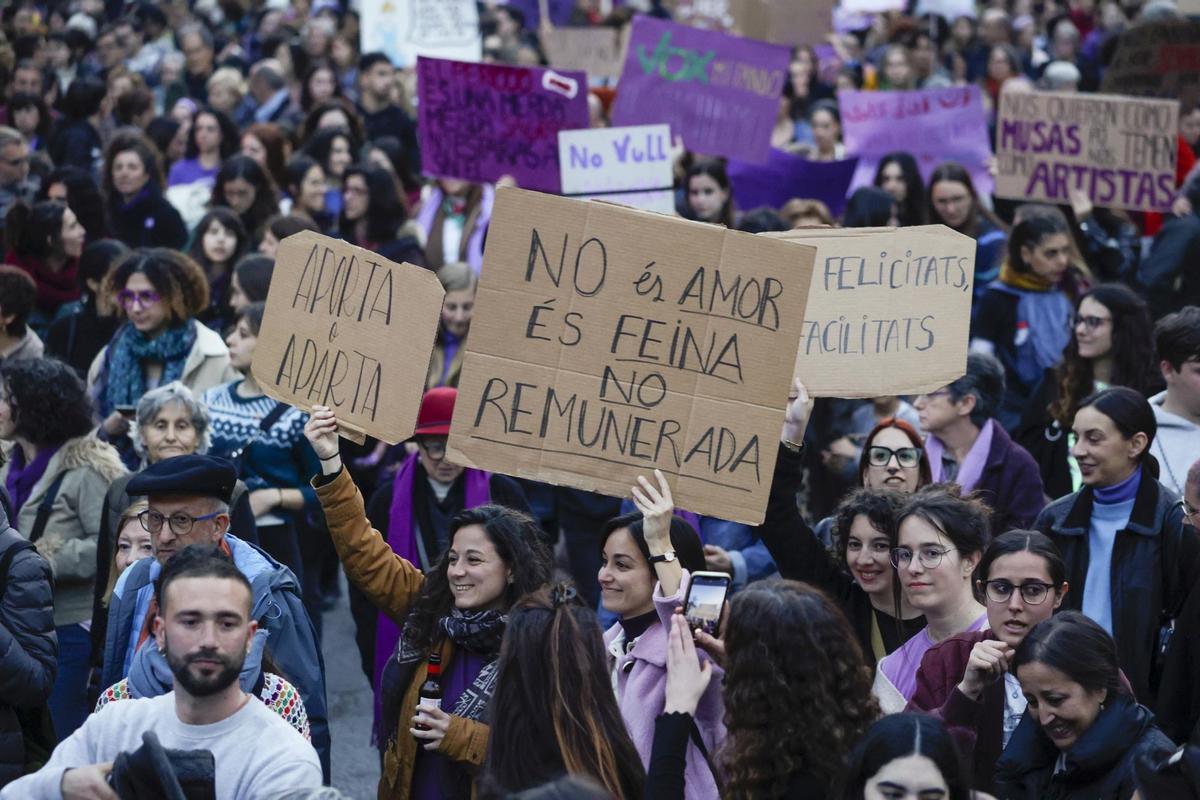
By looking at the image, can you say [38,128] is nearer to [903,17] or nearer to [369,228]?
[369,228]

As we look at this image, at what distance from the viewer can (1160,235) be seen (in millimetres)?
9672

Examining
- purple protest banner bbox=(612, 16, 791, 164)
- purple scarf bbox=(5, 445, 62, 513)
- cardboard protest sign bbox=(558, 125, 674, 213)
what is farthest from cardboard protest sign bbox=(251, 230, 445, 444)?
purple protest banner bbox=(612, 16, 791, 164)

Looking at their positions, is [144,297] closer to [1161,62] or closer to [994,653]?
[994,653]

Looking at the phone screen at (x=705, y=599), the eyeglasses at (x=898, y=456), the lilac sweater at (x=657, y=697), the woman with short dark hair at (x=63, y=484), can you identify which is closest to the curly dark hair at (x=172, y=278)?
the woman with short dark hair at (x=63, y=484)

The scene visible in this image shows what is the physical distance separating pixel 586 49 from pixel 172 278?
8.32 m

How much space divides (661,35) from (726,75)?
0.52m

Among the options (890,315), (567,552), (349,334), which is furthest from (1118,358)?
(349,334)

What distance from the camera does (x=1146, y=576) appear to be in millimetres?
5578

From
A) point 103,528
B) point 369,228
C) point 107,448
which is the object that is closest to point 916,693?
point 103,528

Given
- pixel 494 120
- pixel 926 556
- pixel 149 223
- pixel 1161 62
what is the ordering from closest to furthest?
1. pixel 926 556
2. pixel 149 223
3. pixel 494 120
4. pixel 1161 62

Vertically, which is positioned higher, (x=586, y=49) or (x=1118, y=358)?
(x=586, y=49)

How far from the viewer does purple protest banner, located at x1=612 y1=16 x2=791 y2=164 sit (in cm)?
1134

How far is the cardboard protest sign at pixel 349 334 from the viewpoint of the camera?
521 cm

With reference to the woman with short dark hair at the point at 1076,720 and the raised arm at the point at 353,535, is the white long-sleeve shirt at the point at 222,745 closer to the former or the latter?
the raised arm at the point at 353,535
